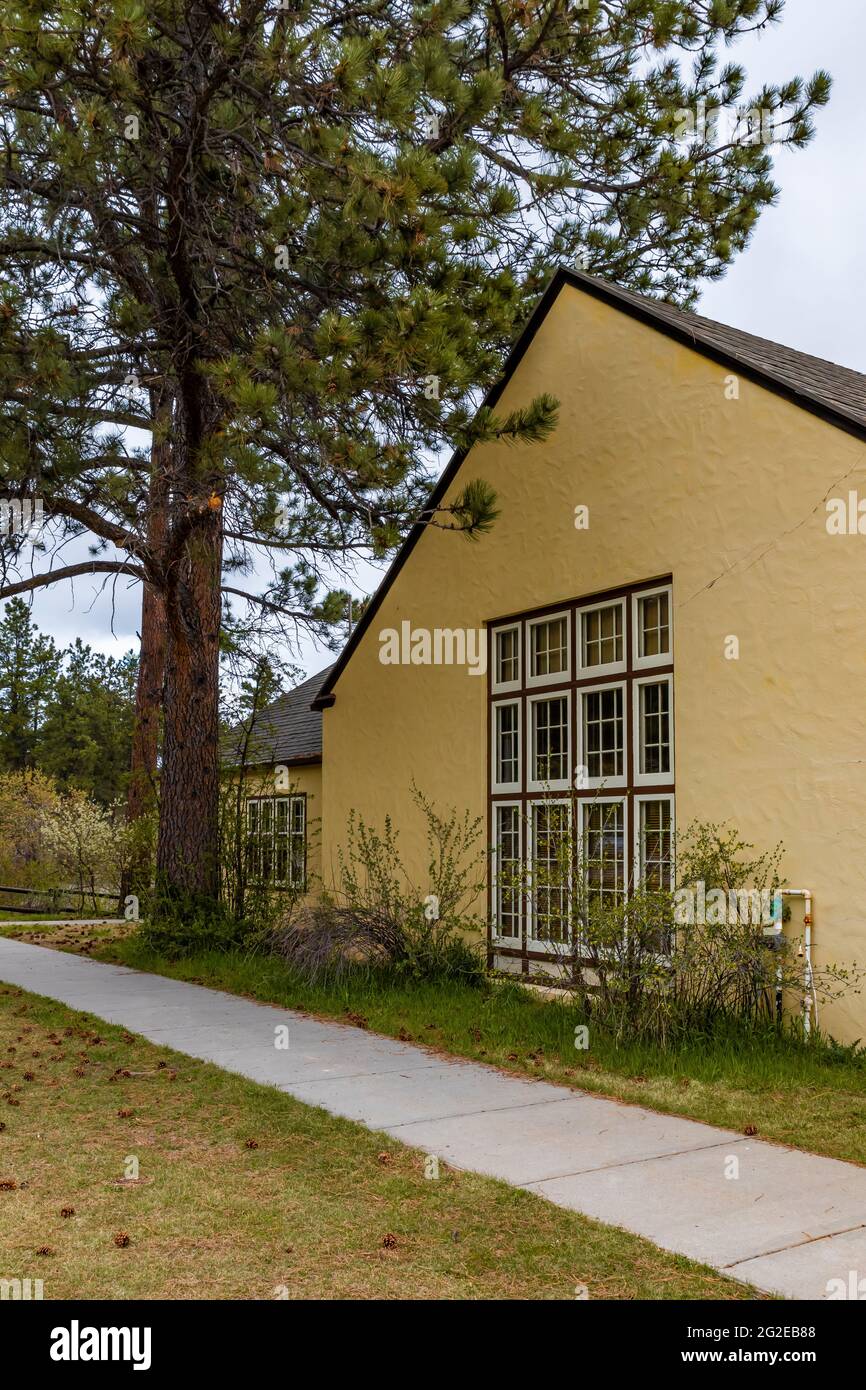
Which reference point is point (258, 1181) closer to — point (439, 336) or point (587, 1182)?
point (587, 1182)

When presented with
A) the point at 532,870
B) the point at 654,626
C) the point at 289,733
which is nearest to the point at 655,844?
the point at 532,870

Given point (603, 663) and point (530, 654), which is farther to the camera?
point (530, 654)

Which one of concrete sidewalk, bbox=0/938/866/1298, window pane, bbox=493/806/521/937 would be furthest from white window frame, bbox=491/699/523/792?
concrete sidewalk, bbox=0/938/866/1298

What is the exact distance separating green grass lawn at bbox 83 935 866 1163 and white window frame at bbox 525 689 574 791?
6.30 ft

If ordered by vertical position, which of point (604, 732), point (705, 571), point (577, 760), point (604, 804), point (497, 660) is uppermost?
point (705, 571)

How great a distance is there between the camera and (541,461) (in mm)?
11391

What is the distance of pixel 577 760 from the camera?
10562 mm

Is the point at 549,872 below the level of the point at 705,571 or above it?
below

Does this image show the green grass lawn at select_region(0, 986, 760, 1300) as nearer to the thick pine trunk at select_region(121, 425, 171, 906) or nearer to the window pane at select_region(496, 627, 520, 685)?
the window pane at select_region(496, 627, 520, 685)

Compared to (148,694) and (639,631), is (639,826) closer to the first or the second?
(639,631)

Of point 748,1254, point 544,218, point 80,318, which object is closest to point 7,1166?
point 748,1254

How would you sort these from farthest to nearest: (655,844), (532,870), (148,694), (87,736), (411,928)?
(87,736)
(148,694)
(532,870)
(411,928)
(655,844)

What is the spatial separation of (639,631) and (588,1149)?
5192 mm

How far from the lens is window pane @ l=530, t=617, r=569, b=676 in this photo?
1102 cm
